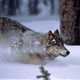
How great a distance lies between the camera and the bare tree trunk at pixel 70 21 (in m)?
3.09

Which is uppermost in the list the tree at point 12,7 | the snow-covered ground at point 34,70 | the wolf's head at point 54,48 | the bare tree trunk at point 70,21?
the bare tree trunk at point 70,21

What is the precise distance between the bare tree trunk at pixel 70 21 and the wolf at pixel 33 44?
4.49 ft

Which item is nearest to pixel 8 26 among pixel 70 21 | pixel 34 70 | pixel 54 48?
pixel 54 48

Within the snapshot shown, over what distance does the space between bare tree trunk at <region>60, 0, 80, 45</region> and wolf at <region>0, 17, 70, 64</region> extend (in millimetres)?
1367

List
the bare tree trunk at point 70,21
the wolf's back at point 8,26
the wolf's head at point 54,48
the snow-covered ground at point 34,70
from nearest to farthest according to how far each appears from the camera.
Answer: the snow-covered ground at point 34,70 → the wolf's head at point 54,48 → the wolf's back at point 8,26 → the bare tree trunk at point 70,21

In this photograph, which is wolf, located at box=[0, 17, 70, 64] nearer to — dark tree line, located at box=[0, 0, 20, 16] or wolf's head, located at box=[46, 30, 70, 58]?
wolf's head, located at box=[46, 30, 70, 58]

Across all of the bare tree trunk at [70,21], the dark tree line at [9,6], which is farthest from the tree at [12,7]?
the bare tree trunk at [70,21]

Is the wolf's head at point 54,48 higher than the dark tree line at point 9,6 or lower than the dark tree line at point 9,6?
lower

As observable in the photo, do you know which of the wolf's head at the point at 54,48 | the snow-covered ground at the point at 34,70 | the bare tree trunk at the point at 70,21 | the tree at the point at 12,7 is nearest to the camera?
the snow-covered ground at the point at 34,70

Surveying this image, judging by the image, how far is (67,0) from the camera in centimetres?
310

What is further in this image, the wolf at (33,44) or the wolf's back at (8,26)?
the wolf's back at (8,26)

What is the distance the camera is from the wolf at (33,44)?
1.77m

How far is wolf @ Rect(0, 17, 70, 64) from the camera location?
1.77 meters

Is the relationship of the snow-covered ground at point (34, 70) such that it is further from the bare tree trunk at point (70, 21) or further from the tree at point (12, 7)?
the bare tree trunk at point (70, 21)
